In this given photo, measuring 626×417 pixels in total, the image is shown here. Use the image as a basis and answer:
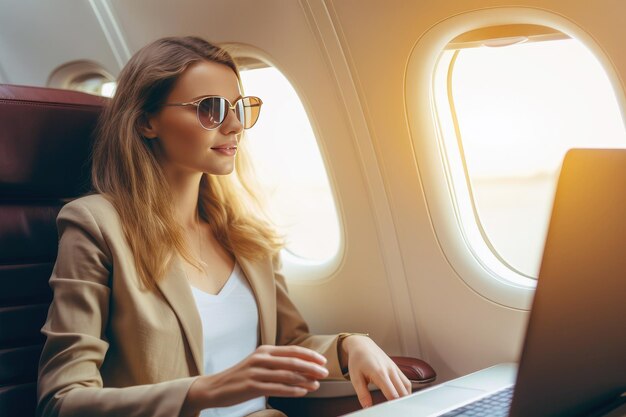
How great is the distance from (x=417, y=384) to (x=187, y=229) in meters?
0.74

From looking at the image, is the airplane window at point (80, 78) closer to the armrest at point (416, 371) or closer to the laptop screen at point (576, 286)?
the armrest at point (416, 371)

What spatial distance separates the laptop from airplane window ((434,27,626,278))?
1.24m

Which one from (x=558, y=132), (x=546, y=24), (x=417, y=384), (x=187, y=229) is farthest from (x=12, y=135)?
(x=558, y=132)

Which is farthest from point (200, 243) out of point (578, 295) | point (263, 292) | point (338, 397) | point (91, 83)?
point (91, 83)

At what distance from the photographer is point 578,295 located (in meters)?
0.90

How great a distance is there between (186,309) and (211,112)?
0.50m

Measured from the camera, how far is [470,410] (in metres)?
1.33

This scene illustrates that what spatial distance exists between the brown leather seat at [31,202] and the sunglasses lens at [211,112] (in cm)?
33

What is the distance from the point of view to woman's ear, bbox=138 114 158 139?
1.99 meters

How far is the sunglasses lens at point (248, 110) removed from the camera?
2018 millimetres

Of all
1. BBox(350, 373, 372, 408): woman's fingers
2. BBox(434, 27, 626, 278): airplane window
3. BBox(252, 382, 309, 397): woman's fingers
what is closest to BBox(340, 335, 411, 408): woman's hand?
BBox(350, 373, 372, 408): woman's fingers

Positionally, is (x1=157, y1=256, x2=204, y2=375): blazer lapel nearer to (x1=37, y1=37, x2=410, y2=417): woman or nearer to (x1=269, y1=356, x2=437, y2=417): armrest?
(x1=37, y1=37, x2=410, y2=417): woman

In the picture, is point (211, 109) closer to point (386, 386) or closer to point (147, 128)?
point (147, 128)

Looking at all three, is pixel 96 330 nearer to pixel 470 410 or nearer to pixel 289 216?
pixel 470 410
